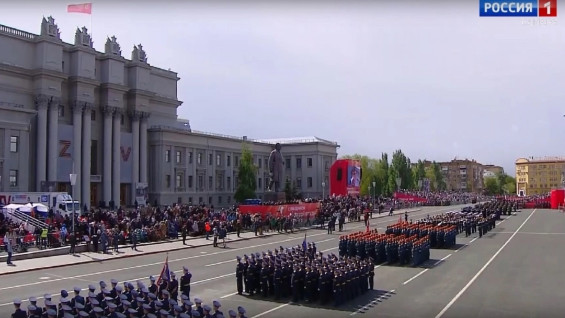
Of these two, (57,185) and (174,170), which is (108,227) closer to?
(57,185)

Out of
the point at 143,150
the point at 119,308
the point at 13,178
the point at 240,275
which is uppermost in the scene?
the point at 143,150

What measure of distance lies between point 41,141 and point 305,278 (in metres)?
43.9

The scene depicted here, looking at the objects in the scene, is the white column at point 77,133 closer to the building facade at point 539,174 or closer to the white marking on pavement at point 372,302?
the white marking on pavement at point 372,302

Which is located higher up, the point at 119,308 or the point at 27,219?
the point at 27,219

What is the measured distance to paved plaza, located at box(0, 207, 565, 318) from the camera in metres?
17.0

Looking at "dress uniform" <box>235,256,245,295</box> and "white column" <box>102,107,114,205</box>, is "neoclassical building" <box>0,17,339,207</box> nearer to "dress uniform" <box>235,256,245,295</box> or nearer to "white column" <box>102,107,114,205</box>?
"white column" <box>102,107,114,205</box>

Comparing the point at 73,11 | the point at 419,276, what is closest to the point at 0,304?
the point at 419,276

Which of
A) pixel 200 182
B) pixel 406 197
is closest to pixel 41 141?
pixel 200 182

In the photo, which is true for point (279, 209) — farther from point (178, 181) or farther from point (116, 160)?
point (178, 181)

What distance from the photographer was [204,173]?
7562 centimetres

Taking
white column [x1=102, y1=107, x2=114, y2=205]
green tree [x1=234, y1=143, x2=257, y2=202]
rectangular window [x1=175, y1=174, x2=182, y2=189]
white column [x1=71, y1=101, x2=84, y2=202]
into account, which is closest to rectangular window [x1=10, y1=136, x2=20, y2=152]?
white column [x1=71, y1=101, x2=84, y2=202]

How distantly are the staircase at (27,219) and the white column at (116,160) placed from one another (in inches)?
1087

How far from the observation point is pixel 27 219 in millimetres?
33969

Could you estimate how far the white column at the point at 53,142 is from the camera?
5503 centimetres
